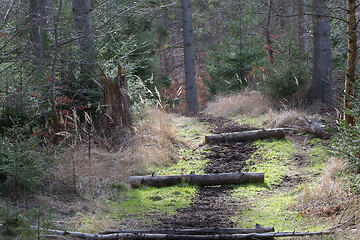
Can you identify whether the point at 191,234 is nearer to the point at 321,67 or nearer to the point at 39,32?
the point at 39,32

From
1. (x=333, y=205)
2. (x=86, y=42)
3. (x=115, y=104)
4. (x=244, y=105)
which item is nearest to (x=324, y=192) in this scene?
(x=333, y=205)

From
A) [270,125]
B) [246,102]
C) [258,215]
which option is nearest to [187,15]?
[246,102]

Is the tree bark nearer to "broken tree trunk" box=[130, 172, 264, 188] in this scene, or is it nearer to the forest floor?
the forest floor

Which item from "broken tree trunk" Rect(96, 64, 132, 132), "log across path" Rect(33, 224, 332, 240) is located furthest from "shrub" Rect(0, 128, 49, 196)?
"broken tree trunk" Rect(96, 64, 132, 132)

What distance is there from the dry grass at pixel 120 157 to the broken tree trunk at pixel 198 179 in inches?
13.8

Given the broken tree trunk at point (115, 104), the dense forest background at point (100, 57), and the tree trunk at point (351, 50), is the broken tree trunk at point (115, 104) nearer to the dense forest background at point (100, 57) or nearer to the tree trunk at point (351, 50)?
the dense forest background at point (100, 57)

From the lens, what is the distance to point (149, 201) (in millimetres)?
6074

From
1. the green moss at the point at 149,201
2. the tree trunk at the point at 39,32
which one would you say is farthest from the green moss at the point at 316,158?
the tree trunk at the point at 39,32

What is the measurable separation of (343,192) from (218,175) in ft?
7.76

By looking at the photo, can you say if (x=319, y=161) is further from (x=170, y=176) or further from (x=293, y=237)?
(x=293, y=237)

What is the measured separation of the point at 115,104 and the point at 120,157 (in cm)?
154

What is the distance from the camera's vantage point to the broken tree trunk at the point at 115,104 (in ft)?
28.5

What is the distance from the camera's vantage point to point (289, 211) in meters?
5.09

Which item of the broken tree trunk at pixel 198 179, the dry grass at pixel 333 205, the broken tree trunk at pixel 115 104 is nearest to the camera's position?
the dry grass at pixel 333 205
